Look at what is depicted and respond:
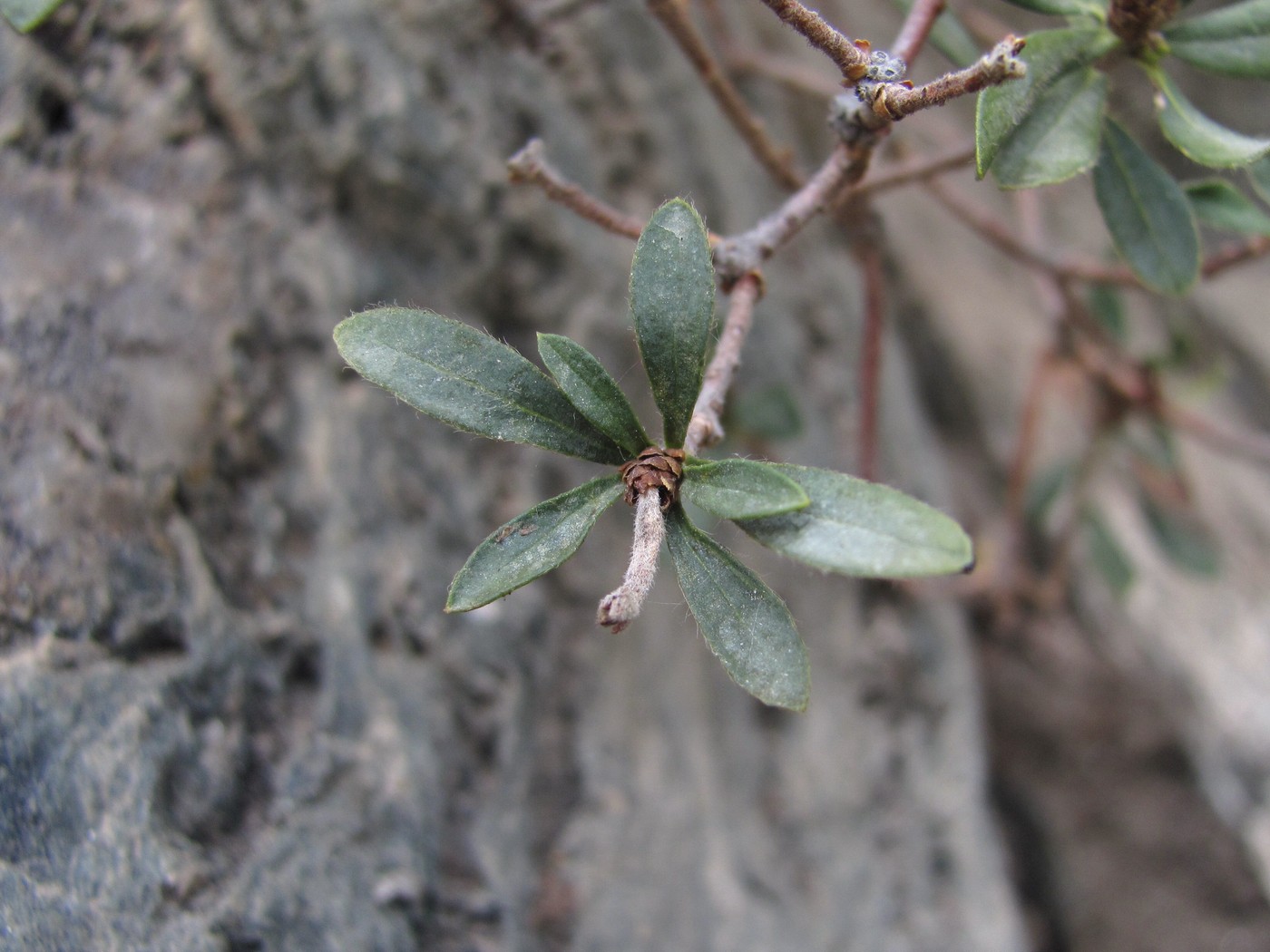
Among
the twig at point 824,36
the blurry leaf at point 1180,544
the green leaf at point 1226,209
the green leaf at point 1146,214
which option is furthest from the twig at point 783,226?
the blurry leaf at point 1180,544

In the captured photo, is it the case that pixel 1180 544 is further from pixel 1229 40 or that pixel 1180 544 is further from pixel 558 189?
pixel 558 189

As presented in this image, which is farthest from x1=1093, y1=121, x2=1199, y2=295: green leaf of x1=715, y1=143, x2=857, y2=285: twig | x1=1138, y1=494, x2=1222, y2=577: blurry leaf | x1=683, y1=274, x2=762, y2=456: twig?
x1=1138, y1=494, x2=1222, y2=577: blurry leaf

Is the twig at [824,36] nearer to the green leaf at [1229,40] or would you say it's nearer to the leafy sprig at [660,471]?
the leafy sprig at [660,471]

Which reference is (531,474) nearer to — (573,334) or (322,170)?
(573,334)

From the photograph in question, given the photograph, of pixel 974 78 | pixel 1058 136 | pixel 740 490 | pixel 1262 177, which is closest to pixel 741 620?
pixel 740 490

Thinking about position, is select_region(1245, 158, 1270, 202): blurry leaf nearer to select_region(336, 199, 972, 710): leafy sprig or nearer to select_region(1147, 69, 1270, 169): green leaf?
select_region(1147, 69, 1270, 169): green leaf

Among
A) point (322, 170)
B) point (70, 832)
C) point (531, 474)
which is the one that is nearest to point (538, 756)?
point (531, 474)
